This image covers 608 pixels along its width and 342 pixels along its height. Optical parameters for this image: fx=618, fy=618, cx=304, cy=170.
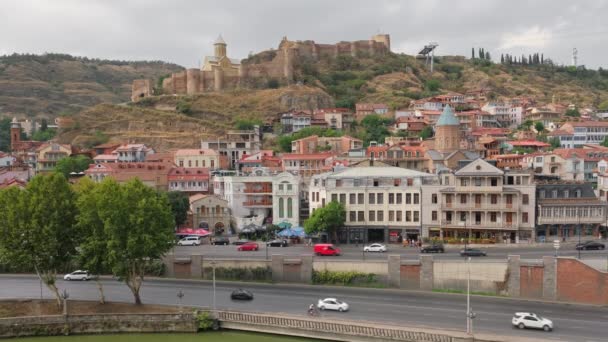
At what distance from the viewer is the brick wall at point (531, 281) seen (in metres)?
36.1

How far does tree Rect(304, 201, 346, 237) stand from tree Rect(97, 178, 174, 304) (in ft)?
52.6

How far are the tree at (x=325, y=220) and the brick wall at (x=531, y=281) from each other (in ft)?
58.8

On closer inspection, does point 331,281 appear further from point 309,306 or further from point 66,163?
point 66,163

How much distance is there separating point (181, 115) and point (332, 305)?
9296 cm

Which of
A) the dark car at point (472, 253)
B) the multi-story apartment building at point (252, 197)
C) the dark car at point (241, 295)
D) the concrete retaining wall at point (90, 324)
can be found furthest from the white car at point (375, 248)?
the concrete retaining wall at point (90, 324)

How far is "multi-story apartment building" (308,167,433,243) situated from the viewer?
2079 inches

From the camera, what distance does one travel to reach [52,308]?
36.4 m

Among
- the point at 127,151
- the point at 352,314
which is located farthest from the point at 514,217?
the point at 127,151

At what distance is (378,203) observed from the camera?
5356 centimetres

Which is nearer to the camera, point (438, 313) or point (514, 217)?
point (438, 313)

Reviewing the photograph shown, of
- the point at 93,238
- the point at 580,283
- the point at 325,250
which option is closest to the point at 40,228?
the point at 93,238

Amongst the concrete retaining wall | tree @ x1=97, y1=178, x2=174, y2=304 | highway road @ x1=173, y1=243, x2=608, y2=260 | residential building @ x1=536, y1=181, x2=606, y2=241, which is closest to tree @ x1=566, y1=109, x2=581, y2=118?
residential building @ x1=536, y1=181, x2=606, y2=241

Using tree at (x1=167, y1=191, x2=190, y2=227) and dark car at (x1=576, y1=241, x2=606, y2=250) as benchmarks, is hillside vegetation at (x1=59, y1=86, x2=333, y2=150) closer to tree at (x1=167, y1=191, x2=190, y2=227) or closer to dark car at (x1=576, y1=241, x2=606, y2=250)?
tree at (x1=167, y1=191, x2=190, y2=227)

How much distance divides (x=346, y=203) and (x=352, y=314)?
2134 centimetres
